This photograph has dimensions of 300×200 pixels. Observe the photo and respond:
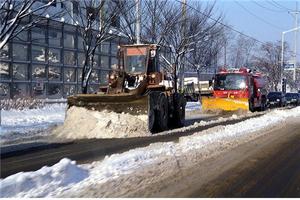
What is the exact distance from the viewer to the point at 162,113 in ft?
67.1

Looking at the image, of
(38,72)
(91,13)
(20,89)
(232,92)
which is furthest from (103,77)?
(91,13)

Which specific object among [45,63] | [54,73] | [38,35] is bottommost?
[54,73]

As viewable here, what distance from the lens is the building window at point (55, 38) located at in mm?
37281

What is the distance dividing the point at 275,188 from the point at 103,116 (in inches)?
397

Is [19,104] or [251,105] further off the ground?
[19,104]

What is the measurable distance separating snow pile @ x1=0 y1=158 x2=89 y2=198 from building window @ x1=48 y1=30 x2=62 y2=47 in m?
29.1

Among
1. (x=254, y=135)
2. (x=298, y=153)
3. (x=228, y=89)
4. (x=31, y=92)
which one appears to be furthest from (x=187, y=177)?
(x=31, y=92)

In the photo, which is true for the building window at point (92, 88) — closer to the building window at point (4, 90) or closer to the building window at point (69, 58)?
the building window at point (69, 58)

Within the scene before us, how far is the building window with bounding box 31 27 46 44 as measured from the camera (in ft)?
116

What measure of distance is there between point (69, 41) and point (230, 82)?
517 inches

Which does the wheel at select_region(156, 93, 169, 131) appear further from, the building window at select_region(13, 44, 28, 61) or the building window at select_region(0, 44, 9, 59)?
the building window at select_region(13, 44, 28, 61)

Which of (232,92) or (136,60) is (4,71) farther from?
(232,92)

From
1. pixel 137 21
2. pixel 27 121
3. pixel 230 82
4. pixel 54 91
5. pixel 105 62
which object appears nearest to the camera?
pixel 27 121

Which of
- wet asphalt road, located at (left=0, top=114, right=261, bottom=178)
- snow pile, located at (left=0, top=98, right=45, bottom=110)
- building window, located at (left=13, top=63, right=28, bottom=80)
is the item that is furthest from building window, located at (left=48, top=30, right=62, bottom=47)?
wet asphalt road, located at (left=0, top=114, right=261, bottom=178)
